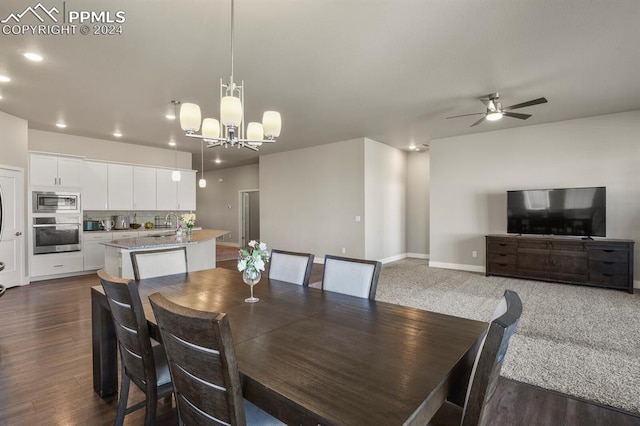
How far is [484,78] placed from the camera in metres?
3.67

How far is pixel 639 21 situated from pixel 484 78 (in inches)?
51.6

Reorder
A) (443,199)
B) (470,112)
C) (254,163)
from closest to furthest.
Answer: (470,112), (443,199), (254,163)

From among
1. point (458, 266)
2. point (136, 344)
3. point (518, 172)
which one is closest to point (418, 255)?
point (458, 266)

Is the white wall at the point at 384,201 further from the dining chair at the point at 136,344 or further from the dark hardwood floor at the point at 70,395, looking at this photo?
the dining chair at the point at 136,344

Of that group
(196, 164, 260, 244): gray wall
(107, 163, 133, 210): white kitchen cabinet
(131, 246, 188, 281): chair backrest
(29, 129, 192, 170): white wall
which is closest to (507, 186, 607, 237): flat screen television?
(131, 246, 188, 281): chair backrest

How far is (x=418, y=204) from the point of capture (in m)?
8.12

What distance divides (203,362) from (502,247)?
19.7ft

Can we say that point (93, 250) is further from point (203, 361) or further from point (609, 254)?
point (609, 254)

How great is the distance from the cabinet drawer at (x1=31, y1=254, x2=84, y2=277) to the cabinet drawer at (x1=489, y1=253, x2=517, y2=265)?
7.90m

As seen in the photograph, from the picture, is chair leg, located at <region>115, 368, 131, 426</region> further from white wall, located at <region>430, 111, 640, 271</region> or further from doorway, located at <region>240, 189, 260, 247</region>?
doorway, located at <region>240, 189, 260, 247</region>

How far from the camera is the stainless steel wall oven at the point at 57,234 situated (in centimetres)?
539

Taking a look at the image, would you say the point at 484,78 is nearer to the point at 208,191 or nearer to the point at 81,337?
the point at 81,337

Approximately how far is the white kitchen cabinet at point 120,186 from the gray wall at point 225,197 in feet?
12.4

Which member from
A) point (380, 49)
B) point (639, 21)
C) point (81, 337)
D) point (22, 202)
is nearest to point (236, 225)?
point (22, 202)
